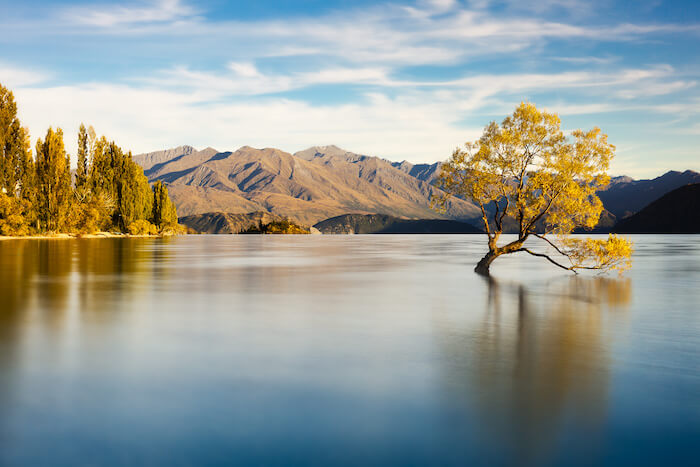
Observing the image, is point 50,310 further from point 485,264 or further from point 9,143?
point 9,143

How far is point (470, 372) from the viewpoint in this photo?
10.7 metres

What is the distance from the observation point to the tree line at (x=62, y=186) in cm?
8881

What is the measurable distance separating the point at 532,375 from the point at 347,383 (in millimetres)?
3647

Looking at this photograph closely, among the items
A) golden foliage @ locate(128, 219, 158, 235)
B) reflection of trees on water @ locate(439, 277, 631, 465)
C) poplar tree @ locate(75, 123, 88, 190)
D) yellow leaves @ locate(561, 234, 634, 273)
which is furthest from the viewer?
golden foliage @ locate(128, 219, 158, 235)

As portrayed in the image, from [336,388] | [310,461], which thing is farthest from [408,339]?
[310,461]

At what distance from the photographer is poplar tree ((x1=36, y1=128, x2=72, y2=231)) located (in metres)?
93.1

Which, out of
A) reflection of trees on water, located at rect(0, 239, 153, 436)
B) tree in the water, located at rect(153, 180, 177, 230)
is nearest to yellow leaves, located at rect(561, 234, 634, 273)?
reflection of trees on water, located at rect(0, 239, 153, 436)

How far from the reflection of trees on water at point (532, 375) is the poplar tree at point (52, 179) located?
308ft

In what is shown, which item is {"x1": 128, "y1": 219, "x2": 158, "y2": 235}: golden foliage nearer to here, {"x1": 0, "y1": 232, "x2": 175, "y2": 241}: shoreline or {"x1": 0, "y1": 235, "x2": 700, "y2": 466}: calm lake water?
{"x1": 0, "y1": 232, "x2": 175, "y2": 241}: shoreline

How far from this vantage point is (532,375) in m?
10.4

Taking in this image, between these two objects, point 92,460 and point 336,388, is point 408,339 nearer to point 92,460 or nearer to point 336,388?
point 336,388

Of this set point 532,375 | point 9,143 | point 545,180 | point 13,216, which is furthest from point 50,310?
point 9,143

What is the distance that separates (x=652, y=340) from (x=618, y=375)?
4885 mm

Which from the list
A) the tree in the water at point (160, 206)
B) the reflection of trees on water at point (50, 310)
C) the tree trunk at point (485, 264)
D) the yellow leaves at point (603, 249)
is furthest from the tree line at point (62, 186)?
the yellow leaves at point (603, 249)
